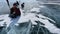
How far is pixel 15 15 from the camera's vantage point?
9906mm

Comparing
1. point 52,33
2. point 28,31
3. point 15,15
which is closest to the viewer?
point 52,33

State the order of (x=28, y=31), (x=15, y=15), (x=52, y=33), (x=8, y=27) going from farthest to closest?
(x=15, y=15) < (x=8, y=27) < (x=28, y=31) < (x=52, y=33)

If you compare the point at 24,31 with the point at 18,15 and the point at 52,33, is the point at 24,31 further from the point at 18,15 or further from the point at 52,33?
the point at 18,15

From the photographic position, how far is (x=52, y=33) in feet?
21.2

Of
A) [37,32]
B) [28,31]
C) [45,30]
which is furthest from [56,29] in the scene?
[28,31]

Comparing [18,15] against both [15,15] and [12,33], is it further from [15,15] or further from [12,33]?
[12,33]

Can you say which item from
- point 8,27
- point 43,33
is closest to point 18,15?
point 8,27

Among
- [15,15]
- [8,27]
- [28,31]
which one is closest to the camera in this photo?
[28,31]

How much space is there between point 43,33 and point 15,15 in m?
3.91

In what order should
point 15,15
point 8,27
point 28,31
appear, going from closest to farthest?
point 28,31 → point 8,27 → point 15,15

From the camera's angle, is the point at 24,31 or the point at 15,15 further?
the point at 15,15

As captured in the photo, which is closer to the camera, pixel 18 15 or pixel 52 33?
pixel 52 33

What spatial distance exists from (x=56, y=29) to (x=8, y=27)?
3.04 metres

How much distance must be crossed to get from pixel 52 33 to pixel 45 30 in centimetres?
63
